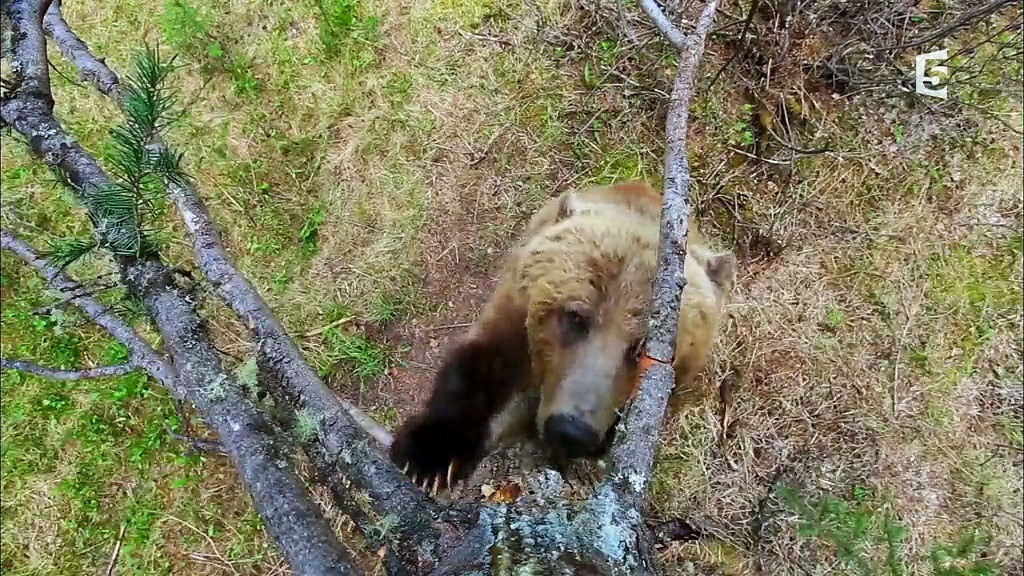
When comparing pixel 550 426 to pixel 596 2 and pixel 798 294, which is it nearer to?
pixel 798 294

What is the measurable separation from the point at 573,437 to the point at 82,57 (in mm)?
2062

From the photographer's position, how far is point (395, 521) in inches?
65.4

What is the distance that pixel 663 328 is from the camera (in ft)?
6.88

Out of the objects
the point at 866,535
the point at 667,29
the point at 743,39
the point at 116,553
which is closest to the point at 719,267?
the point at 667,29

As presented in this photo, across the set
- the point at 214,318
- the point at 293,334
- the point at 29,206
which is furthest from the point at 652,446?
the point at 29,206

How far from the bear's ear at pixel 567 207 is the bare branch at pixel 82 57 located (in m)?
1.78

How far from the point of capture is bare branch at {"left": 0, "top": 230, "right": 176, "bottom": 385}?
2.66 meters

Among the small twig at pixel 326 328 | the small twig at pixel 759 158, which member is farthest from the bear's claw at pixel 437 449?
the small twig at pixel 759 158

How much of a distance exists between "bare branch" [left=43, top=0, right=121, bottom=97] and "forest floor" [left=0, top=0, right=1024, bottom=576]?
165 cm

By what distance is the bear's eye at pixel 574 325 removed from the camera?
296 cm

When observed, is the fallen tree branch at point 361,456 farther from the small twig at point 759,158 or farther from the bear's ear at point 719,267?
the small twig at point 759,158

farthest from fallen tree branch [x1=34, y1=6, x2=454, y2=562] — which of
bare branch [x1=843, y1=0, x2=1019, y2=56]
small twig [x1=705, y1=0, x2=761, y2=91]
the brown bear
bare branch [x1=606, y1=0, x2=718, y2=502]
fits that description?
bare branch [x1=843, y1=0, x2=1019, y2=56]

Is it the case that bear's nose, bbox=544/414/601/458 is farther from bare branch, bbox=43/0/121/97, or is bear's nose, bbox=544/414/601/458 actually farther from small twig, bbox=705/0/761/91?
small twig, bbox=705/0/761/91

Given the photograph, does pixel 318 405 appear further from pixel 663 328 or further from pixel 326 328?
pixel 326 328
